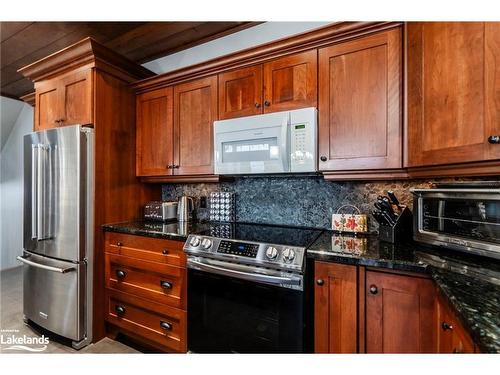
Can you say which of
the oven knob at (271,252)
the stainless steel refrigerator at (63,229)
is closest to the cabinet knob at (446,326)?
the oven knob at (271,252)

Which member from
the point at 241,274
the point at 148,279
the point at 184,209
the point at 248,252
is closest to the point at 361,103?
the point at 248,252

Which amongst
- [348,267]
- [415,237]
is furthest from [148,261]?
[415,237]

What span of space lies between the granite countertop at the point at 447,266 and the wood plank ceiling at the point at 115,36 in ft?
5.79

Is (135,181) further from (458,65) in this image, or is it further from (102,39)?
(458,65)

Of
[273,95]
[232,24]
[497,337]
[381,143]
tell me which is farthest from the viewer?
[232,24]

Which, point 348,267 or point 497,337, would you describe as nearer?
point 497,337

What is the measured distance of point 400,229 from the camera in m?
1.44

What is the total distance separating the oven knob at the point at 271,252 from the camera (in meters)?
1.32

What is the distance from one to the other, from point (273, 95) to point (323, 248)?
1.07 m

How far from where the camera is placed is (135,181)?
2.29m

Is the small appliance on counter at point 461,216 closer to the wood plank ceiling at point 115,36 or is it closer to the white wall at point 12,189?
the wood plank ceiling at point 115,36

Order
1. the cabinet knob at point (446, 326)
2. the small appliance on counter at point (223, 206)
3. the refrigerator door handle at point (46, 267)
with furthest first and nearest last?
1. the small appliance on counter at point (223, 206)
2. the refrigerator door handle at point (46, 267)
3. the cabinet knob at point (446, 326)

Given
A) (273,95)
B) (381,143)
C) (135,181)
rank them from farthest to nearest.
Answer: (135,181), (273,95), (381,143)

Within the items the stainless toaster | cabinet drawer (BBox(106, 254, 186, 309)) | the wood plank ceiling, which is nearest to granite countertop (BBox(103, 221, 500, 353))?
cabinet drawer (BBox(106, 254, 186, 309))
